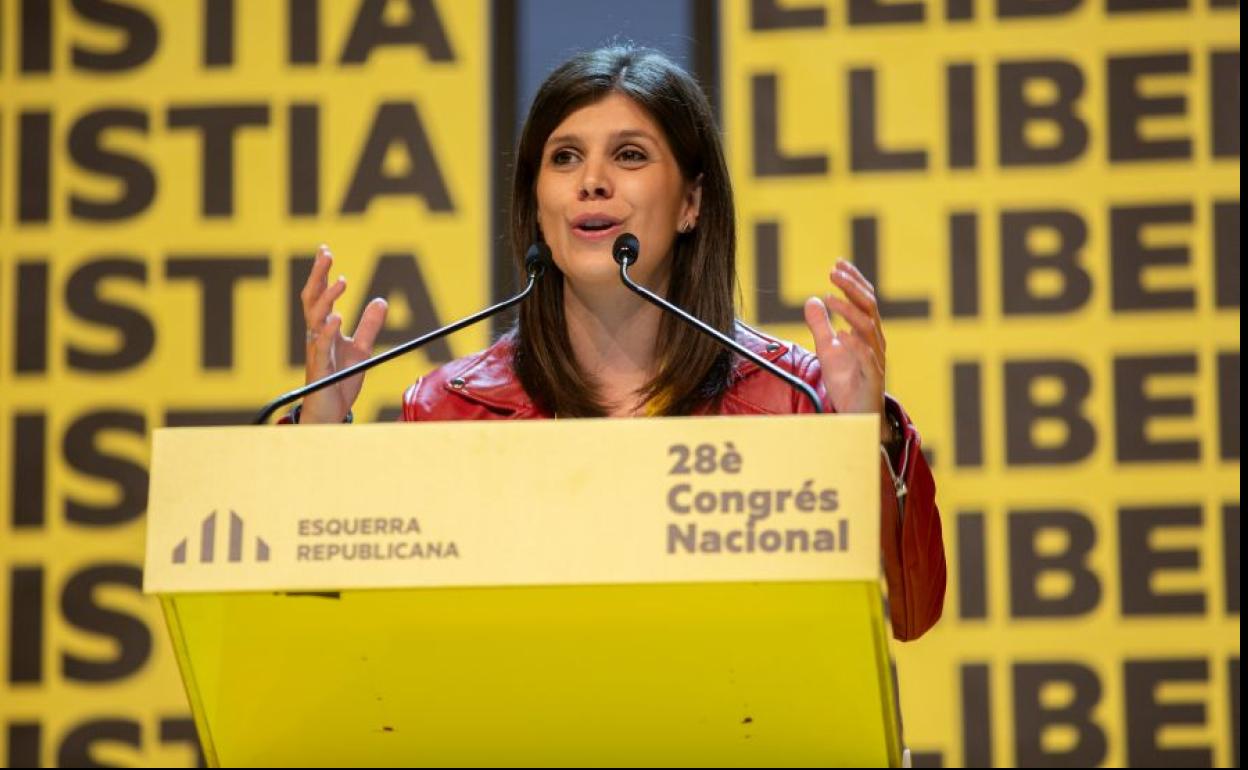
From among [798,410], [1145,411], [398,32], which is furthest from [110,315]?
[1145,411]

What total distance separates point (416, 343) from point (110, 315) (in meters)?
2.17

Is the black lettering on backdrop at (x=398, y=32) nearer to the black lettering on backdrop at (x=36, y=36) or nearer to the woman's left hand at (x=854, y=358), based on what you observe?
the black lettering on backdrop at (x=36, y=36)

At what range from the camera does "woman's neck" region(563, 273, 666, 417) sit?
2.33m

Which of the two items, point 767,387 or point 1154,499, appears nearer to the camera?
point 767,387

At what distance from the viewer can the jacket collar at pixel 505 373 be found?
7.66 feet

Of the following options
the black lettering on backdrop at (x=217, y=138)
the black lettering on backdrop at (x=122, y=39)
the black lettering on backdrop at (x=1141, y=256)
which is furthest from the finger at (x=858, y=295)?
the black lettering on backdrop at (x=122, y=39)

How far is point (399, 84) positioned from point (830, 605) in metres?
2.59

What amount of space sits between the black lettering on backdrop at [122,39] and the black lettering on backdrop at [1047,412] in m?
1.93

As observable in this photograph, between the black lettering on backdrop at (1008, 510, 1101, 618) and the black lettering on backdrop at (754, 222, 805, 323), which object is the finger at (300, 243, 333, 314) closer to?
the black lettering on backdrop at (754, 222, 805, 323)

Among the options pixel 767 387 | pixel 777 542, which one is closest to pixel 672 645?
pixel 777 542

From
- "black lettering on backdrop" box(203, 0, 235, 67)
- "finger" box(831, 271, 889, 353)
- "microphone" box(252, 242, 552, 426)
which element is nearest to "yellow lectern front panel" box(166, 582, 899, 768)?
"microphone" box(252, 242, 552, 426)

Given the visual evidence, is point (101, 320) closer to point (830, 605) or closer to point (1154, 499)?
point (1154, 499)

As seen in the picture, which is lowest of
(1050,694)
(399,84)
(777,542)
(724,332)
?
(1050,694)

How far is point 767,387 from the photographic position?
2.32m
